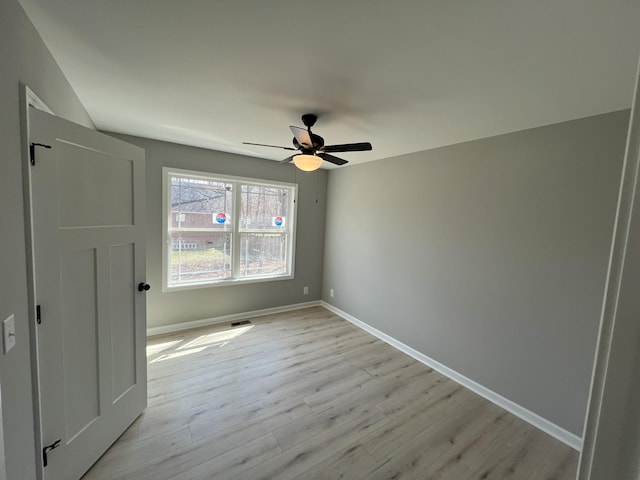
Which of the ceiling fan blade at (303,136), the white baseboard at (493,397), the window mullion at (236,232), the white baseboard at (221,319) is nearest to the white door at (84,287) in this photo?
the ceiling fan blade at (303,136)

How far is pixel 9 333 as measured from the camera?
1.13m

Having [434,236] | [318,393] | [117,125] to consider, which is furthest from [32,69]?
[434,236]

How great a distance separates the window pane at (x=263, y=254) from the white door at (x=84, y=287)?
202cm

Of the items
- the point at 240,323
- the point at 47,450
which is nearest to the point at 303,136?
the point at 47,450

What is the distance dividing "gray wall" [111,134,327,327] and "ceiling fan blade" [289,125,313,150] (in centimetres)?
192

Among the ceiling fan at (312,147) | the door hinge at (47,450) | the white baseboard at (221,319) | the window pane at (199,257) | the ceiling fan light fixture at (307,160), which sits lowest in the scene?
the white baseboard at (221,319)

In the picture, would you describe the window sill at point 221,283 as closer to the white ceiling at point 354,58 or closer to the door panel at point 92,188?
the door panel at point 92,188

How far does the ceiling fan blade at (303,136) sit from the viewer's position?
2.05m

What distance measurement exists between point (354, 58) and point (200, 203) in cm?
286

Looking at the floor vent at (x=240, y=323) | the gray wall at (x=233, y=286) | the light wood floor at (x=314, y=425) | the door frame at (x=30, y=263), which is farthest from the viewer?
the floor vent at (x=240, y=323)

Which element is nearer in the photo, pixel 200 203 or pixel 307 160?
pixel 307 160

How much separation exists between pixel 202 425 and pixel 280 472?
731 mm

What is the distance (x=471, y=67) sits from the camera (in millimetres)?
1530

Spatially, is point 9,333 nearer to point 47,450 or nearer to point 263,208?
point 47,450
